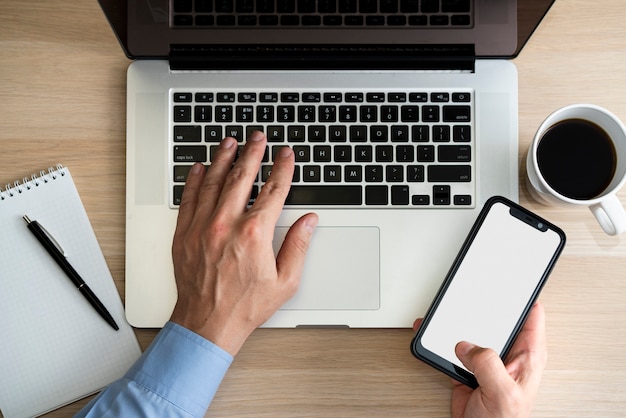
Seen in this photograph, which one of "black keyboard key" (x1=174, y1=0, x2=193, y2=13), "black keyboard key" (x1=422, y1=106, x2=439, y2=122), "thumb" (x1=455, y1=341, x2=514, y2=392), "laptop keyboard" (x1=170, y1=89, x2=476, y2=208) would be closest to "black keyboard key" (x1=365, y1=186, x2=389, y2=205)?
"laptop keyboard" (x1=170, y1=89, x2=476, y2=208)

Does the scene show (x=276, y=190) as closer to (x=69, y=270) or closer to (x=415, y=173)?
(x=415, y=173)

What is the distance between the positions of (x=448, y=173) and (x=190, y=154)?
331mm

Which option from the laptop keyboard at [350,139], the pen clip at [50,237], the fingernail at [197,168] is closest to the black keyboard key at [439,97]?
the laptop keyboard at [350,139]

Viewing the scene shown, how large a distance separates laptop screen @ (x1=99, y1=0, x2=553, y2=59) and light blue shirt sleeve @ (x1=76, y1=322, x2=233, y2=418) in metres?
0.36

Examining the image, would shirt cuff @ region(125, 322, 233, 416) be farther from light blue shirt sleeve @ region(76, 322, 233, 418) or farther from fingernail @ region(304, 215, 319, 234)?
fingernail @ region(304, 215, 319, 234)

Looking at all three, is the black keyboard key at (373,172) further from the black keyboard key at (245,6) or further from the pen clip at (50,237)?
the pen clip at (50,237)

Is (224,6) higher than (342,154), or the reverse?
(224,6)

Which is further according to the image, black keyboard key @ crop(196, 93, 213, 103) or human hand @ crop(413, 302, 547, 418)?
black keyboard key @ crop(196, 93, 213, 103)

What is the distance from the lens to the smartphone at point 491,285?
68 centimetres

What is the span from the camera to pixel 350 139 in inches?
28.0

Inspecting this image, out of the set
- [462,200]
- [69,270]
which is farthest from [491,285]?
[69,270]

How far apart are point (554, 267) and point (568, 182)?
0.11m

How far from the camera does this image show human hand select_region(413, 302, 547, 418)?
61 centimetres

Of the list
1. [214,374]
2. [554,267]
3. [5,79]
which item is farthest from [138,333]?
[554,267]
